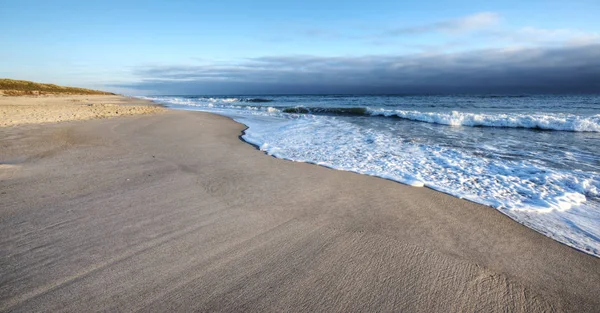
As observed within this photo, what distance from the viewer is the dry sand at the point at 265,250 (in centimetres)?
195

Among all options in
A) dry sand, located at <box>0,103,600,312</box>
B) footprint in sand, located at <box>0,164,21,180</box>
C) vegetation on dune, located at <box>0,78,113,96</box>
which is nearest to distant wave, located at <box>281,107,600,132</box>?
dry sand, located at <box>0,103,600,312</box>

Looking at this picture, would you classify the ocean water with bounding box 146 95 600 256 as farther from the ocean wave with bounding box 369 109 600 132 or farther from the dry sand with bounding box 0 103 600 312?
the ocean wave with bounding box 369 109 600 132

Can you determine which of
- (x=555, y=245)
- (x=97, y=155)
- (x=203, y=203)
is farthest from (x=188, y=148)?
(x=555, y=245)

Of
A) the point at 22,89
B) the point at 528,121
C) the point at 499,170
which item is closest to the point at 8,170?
the point at 499,170

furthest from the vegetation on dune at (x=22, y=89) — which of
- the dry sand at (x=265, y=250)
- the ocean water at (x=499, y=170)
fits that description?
the dry sand at (x=265, y=250)

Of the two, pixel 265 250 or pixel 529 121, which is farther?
pixel 529 121

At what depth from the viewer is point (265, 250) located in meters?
2.54

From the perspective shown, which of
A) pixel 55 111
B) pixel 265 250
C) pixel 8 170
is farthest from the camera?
pixel 55 111

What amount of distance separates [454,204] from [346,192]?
4.43ft

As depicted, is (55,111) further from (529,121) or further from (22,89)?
(22,89)

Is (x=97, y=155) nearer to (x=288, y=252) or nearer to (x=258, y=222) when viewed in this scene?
(x=258, y=222)

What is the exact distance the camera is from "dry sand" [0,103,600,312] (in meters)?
1.95

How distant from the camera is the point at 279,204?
3586 millimetres

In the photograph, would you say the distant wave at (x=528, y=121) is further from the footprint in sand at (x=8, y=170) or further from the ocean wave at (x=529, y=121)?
the footprint in sand at (x=8, y=170)
